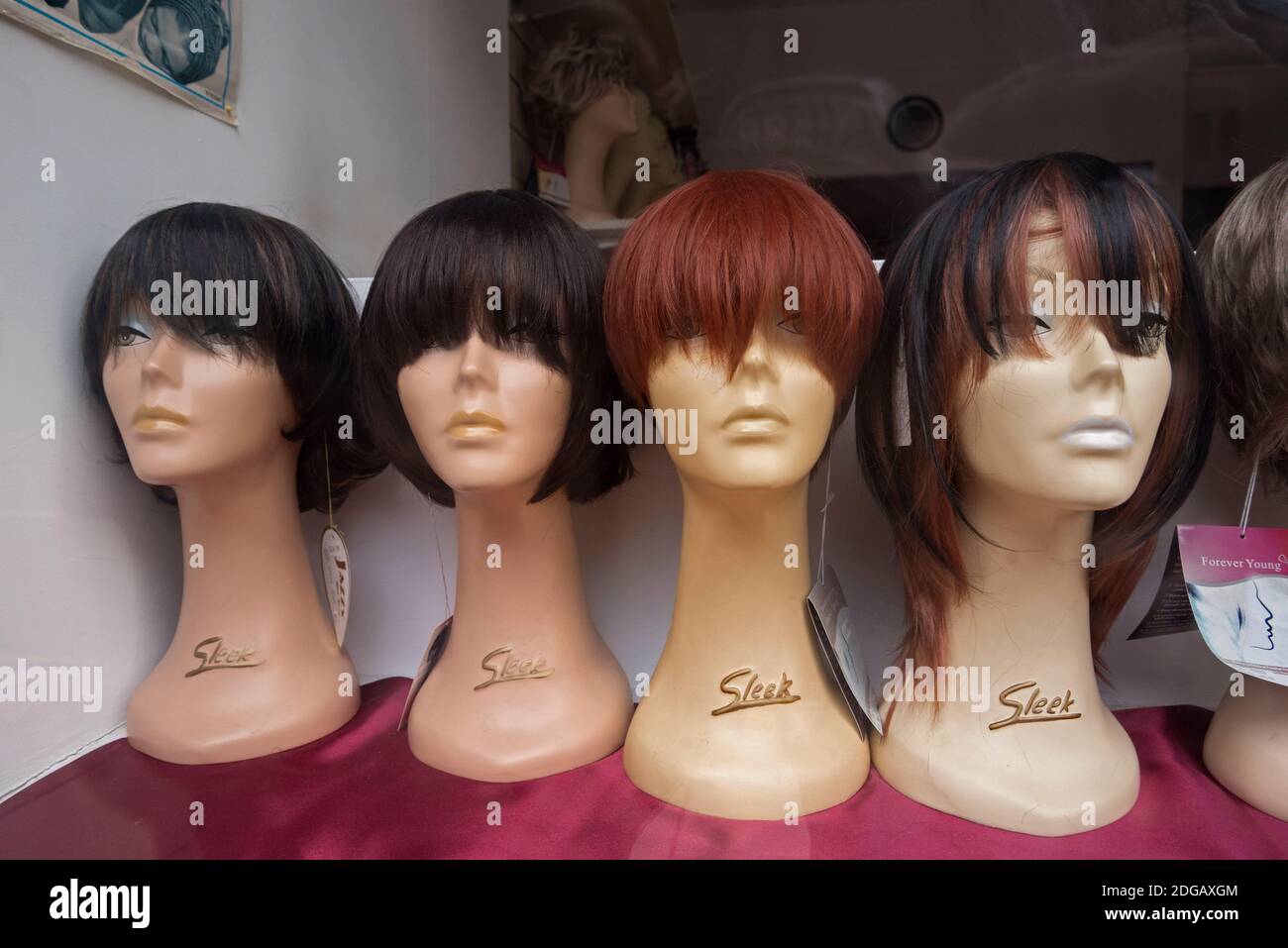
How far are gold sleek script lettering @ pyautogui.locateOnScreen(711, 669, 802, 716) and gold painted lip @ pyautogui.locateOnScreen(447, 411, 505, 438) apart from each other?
435mm

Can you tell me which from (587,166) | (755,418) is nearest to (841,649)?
(755,418)

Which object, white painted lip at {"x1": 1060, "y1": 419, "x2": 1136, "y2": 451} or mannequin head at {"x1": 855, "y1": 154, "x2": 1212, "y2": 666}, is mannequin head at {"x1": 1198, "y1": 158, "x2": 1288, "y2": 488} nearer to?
mannequin head at {"x1": 855, "y1": 154, "x2": 1212, "y2": 666}

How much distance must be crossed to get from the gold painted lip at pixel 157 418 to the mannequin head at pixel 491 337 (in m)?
0.27

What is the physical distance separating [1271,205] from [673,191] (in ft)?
2.38

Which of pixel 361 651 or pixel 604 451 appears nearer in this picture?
pixel 604 451

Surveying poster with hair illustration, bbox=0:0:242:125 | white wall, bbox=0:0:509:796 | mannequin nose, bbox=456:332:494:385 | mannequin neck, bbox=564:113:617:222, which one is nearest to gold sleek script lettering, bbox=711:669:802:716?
mannequin nose, bbox=456:332:494:385

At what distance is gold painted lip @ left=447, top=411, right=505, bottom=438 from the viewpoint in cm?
94

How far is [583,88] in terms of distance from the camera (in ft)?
5.60

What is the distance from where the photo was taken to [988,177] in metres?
0.92

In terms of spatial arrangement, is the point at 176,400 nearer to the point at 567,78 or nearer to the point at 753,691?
the point at 753,691

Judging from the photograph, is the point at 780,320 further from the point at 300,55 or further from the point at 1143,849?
the point at 300,55

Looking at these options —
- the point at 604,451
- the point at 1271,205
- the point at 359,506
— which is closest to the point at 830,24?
the point at 1271,205

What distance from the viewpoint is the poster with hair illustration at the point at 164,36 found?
1.02 meters
